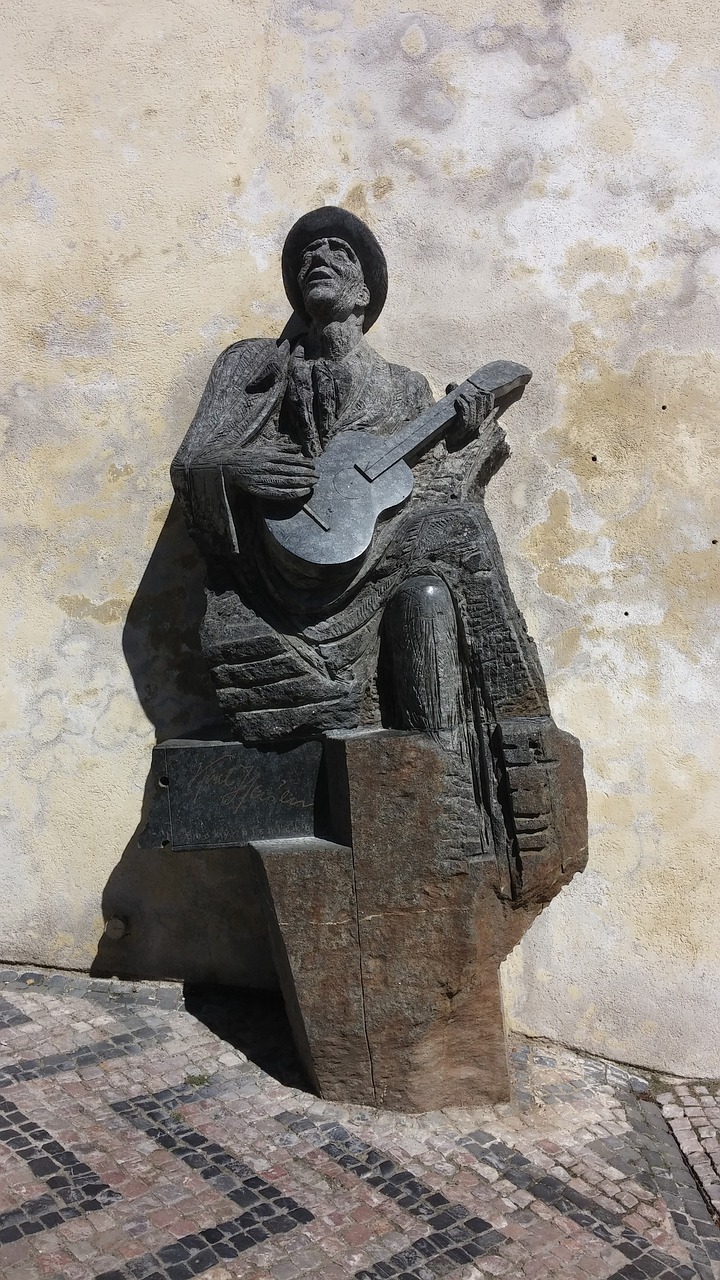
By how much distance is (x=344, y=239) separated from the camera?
3.56 m

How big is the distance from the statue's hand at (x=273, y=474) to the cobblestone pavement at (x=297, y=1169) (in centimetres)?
190

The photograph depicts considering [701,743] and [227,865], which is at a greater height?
[701,743]

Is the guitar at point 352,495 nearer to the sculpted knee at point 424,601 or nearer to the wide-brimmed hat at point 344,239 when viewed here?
the sculpted knee at point 424,601

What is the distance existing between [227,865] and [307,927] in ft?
3.18

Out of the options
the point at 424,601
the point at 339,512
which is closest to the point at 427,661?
the point at 424,601

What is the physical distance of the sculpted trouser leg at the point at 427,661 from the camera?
10.0 ft

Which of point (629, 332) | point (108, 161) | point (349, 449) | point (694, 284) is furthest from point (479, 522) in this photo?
point (108, 161)

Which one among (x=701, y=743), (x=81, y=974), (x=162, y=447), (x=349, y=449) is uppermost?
(x=162, y=447)

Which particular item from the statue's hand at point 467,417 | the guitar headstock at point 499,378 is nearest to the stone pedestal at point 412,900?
the statue's hand at point 467,417

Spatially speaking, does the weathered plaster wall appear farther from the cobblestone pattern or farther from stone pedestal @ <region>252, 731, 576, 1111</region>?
stone pedestal @ <region>252, 731, 576, 1111</region>

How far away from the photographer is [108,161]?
13.9ft

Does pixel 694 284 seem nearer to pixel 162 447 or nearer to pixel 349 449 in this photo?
pixel 349 449

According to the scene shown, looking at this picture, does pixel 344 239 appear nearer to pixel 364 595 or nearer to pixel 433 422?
pixel 433 422

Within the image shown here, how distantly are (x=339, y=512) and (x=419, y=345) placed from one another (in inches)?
50.1
